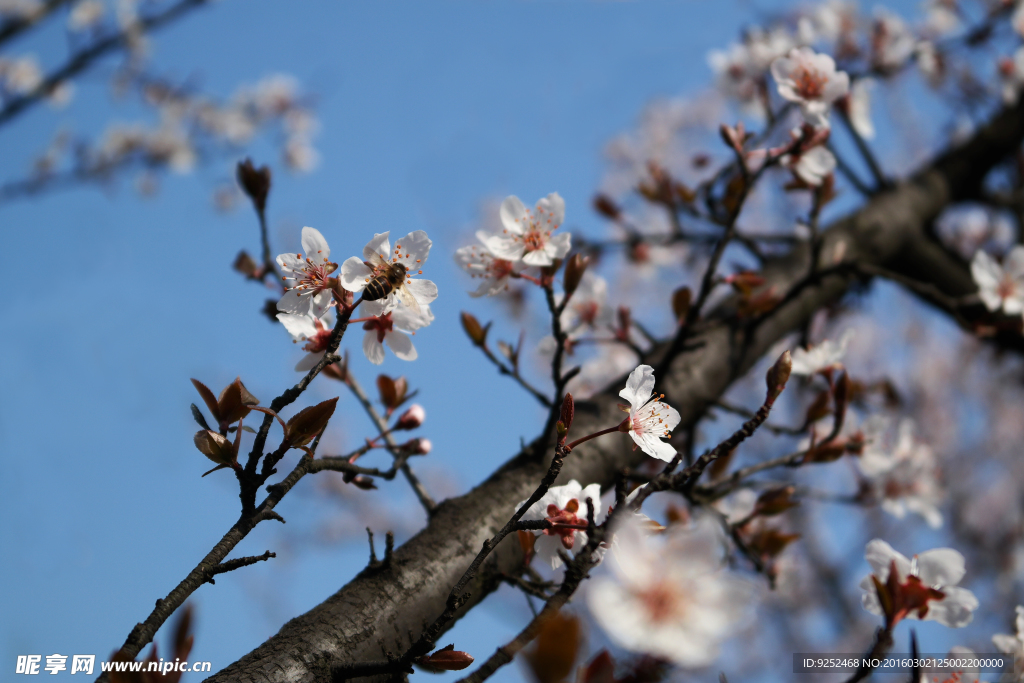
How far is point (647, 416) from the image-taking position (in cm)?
104

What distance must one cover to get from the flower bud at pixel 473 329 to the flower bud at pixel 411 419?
221 mm

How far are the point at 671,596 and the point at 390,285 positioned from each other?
58 centimetres

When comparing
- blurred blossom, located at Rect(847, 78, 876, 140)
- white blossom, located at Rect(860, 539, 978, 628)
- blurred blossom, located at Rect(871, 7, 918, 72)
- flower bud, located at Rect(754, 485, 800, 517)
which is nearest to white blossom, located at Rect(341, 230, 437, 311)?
white blossom, located at Rect(860, 539, 978, 628)

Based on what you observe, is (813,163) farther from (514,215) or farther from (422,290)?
(422,290)

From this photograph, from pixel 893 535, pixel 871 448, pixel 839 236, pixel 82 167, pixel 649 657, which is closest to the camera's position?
pixel 649 657

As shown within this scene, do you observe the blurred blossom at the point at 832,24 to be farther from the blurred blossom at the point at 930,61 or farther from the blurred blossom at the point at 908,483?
the blurred blossom at the point at 908,483

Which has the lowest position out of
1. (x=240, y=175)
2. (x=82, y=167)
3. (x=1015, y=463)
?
(x=1015, y=463)

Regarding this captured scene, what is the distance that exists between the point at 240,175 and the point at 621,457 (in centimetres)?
105

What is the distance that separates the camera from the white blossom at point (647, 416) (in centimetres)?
96

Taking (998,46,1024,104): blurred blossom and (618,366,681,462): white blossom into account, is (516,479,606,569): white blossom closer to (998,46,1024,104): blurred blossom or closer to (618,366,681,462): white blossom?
(618,366,681,462): white blossom

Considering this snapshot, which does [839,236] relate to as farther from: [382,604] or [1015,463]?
[1015,463]

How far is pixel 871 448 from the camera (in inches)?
60.9

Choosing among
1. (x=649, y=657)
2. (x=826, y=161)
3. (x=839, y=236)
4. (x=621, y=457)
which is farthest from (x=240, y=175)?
(x=839, y=236)

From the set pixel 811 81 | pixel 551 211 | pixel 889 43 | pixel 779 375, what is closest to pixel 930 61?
pixel 889 43
